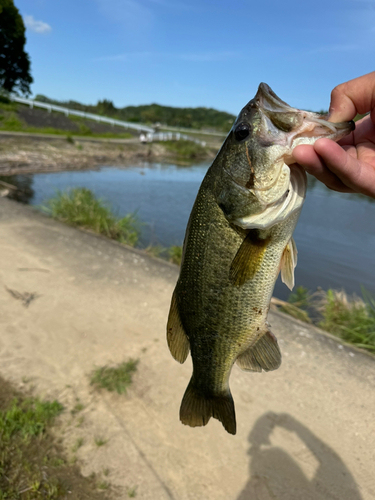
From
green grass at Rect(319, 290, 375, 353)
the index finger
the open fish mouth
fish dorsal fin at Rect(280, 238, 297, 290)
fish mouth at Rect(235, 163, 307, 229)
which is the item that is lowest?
green grass at Rect(319, 290, 375, 353)

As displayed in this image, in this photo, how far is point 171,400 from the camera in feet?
12.9

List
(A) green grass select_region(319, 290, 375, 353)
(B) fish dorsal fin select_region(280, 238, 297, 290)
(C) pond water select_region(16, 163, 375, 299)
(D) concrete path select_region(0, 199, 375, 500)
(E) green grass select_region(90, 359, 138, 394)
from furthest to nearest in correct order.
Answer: (C) pond water select_region(16, 163, 375, 299) < (A) green grass select_region(319, 290, 375, 353) < (E) green grass select_region(90, 359, 138, 394) < (D) concrete path select_region(0, 199, 375, 500) < (B) fish dorsal fin select_region(280, 238, 297, 290)

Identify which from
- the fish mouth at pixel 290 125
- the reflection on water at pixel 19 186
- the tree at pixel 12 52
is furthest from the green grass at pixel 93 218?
the tree at pixel 12 52

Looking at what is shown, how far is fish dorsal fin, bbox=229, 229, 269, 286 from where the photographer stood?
166 cm

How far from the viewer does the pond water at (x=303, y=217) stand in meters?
10.2

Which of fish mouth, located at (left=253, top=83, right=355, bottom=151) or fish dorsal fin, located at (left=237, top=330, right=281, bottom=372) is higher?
fish mouth, located at (left=253, top=83, right=355, bottom=151)

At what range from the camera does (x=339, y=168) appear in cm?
156

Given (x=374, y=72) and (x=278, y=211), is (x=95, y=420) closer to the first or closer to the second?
(x=278, y=211)

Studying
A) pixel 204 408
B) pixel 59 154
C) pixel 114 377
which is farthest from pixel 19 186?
pixel 204 408

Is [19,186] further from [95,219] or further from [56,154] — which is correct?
[56,154]

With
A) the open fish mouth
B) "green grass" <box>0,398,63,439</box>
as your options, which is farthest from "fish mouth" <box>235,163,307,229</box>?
"green grass" <box>0,398,63,439</box>

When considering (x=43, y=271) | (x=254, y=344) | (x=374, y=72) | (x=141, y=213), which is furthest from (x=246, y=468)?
(x=141, y=213)

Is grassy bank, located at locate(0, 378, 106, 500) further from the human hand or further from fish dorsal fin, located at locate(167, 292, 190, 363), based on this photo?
the human hand

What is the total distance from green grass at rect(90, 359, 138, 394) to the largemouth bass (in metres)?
2.26
